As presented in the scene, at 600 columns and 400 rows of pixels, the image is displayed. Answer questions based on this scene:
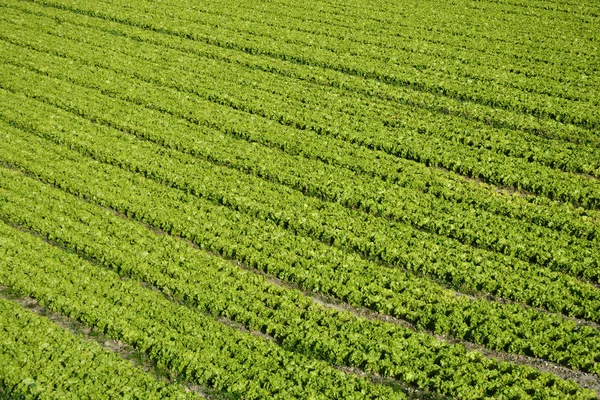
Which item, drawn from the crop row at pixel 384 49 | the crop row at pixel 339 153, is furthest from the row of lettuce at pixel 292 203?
the crop row at pixel 384 49

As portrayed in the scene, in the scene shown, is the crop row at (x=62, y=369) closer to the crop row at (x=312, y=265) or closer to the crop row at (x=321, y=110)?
the crop row at (x=312, y=265)

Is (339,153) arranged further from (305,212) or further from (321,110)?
(305,212)

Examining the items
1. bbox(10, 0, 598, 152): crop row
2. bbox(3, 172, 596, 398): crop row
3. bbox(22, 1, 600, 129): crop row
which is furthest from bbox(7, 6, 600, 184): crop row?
bbox(3, 172, 596, 398): crop row

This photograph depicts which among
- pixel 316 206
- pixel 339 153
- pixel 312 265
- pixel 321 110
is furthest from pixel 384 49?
pixel 312 265

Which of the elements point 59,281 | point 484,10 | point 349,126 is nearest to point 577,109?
point 349,126

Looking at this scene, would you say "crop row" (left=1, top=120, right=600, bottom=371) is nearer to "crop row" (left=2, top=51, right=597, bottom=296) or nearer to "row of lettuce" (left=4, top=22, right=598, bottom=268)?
"crop row" (left=2, top=51, right=597, bottom=296)

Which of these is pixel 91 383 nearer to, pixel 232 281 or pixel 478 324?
pixel 232 281
